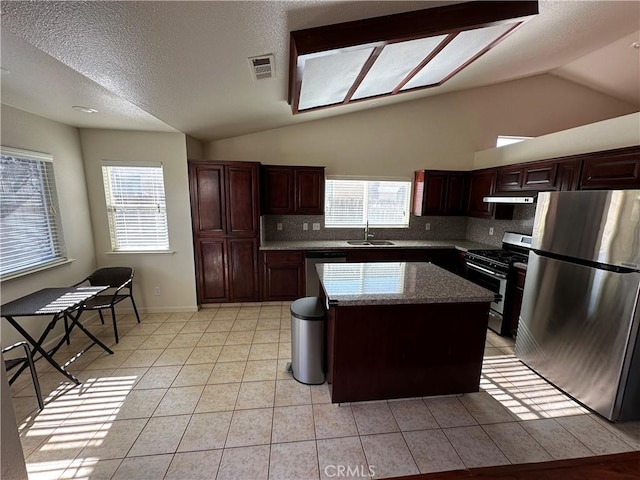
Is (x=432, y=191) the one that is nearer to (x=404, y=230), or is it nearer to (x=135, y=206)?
(x=404, y=230)

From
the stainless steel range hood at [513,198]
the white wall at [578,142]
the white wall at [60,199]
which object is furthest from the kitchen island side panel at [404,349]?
the white wall at [60,199]

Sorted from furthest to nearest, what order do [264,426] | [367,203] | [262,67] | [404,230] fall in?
[404,230]
[367,203]
[262,67]
[264,426]

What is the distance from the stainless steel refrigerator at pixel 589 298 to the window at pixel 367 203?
2170 mm

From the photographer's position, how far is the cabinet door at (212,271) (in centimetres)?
367

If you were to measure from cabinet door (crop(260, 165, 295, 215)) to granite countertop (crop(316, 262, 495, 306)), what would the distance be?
5.46 ft

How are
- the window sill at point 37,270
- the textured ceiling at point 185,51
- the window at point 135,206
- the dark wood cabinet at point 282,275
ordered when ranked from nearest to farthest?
the textured ceiling at point 185,51 < the window sill at point 37,270 < the window at point 135,206 < the dark wood cabinet at point 282,275

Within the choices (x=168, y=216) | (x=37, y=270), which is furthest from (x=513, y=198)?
(x=37, y=270)

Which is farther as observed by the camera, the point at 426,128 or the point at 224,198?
the point at 426,128

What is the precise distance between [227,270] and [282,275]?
79 centimetres

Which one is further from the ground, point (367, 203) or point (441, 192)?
point (441, 192)

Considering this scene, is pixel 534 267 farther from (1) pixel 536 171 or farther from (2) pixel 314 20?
(2) pixel 314 20

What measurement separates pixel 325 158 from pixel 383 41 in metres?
2.45

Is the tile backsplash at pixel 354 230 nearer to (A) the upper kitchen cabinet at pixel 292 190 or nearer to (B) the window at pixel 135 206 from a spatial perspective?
(A) the upper kitchen cabinet at pixel 292 190

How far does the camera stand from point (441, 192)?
13.6 feet
